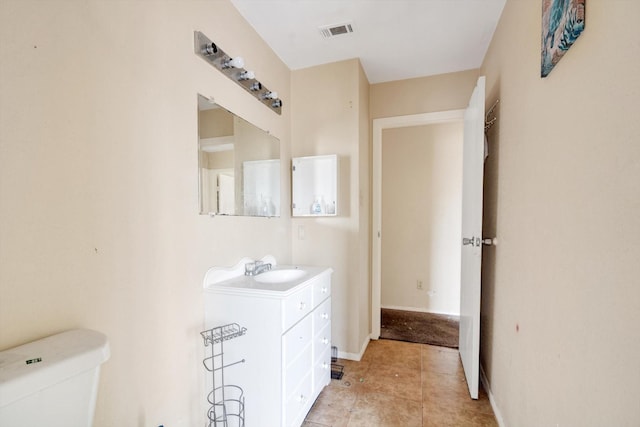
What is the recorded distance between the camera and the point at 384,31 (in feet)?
6.64

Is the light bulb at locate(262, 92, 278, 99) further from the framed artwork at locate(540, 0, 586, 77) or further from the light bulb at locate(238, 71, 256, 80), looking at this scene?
the framed artwork at locate(540, 0, 586, 77)

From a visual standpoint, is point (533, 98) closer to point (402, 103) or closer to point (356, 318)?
point (402, 103)

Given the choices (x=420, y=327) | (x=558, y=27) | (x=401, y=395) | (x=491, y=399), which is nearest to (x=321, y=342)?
(x=401, y=395)

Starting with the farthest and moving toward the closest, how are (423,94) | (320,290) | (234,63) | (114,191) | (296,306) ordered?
(423,94) < (320,290) < (234,63) < (296,306) < (114,191)

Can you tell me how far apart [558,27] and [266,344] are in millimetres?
1764

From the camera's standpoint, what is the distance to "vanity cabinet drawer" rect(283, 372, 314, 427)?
1428 mm

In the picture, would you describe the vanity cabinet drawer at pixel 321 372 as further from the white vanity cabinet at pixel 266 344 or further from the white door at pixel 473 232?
the white door at pixel 473 232

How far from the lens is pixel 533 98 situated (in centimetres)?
123

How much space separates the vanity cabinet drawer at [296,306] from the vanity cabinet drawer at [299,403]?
0.39 meters

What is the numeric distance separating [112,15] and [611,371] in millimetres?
1936

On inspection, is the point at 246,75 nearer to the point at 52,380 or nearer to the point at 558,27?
the point at 558,27

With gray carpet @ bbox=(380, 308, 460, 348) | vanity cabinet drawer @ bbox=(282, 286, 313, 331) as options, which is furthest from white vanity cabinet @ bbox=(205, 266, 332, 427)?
gray carpet @ bbox=(380, 308, 460, 348)

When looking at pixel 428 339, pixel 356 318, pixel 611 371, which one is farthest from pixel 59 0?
pixel 428 339

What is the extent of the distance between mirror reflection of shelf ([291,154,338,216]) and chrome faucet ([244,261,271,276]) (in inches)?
28.4
